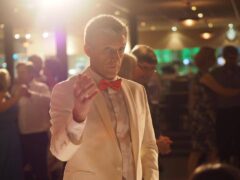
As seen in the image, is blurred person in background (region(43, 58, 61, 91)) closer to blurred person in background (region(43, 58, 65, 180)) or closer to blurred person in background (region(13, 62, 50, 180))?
blurred person in background (region(43, 58, 65, 180))

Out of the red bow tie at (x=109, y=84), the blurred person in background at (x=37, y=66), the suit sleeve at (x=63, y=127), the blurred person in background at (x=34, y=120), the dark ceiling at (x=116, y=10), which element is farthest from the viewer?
the dark ceiling at (x=116, y=10)

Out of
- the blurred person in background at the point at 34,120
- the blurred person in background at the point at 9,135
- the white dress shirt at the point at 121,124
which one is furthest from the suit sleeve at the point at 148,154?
the blurred person in background at the point at 34,120

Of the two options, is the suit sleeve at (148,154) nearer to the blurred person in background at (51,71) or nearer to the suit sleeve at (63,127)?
the suit sleeve at (63,127)

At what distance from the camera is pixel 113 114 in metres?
2.46

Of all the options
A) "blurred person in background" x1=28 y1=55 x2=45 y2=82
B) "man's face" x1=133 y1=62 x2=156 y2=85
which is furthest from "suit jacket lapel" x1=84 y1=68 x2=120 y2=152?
"blurred person in background" x1=28 y1=55 x2=45 y2=82

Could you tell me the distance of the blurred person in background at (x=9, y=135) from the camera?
567 cm

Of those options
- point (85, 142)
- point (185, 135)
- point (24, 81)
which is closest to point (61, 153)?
point (85, 142)

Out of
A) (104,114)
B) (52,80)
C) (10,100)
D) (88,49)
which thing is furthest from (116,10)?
(104,114)

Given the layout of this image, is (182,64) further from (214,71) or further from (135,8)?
(214,71)

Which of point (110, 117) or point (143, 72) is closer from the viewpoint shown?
point (110, 117)

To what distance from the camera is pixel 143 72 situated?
159 inches

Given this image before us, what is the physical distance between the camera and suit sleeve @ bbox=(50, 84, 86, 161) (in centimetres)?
220

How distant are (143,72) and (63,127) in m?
1.85

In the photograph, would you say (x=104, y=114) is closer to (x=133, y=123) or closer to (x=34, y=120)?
(x=133, y=123)
